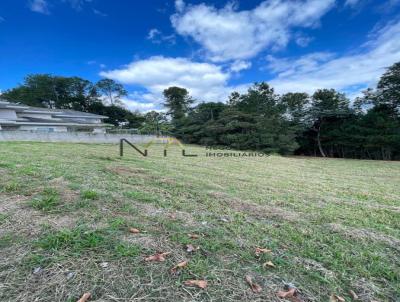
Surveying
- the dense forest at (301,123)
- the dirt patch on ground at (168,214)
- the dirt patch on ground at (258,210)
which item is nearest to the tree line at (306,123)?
the dense forest at (301,123)

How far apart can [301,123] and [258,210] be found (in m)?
24.9

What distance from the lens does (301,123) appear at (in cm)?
2492

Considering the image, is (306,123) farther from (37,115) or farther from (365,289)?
(37,115)

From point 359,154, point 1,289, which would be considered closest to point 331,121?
point 359,154

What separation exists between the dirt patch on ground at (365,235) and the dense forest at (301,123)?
706 inches

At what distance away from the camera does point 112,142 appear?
16.5m

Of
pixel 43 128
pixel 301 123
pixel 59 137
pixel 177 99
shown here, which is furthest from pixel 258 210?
pixel 177 99

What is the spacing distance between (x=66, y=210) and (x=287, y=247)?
2168mm

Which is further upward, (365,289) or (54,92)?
(54,92)

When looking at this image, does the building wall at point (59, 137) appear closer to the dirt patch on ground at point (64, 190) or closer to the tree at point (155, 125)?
the tree at point (155, 125)

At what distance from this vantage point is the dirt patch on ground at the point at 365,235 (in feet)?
6.90

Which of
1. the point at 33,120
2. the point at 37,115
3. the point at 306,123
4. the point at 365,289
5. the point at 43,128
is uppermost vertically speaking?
the point at 37,115

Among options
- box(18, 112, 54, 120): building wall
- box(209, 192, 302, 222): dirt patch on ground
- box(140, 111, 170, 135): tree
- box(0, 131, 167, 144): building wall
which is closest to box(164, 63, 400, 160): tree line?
box(140, 111, 170, 135): tree

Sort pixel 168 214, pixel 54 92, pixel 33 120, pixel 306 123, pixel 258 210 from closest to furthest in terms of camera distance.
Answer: pixel 168 214
pixel 258 210
pixel 33 120
pixel 306 123
pixel 54 92
